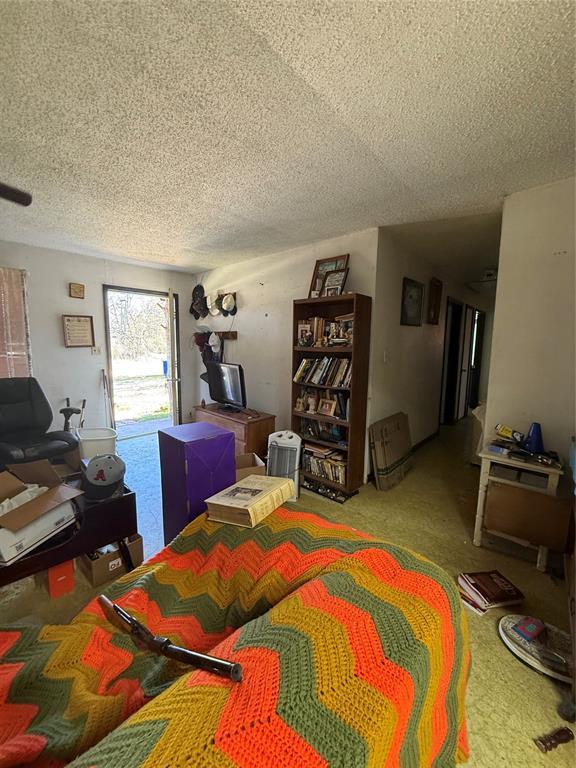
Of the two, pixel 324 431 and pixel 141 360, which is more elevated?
pixel 141 360

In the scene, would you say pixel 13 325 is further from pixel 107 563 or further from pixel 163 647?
pixel 163 647

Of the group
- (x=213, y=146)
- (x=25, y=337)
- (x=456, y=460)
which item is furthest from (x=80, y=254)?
(x=456, y=460)

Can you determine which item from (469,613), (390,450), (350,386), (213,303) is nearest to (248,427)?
(350,386)

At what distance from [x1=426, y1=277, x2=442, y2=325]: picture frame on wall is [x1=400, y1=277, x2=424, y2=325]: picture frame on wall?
0.26 meters

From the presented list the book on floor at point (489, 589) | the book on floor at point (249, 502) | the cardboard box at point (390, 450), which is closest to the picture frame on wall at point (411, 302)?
the cardboard box at point (390, 450)

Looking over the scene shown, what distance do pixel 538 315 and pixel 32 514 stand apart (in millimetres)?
3062

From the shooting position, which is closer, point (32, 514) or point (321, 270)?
point (32, 514)

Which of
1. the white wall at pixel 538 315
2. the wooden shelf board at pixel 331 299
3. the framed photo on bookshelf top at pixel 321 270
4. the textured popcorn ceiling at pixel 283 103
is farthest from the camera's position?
the framed photo on bookshelf top at pixel 321 270

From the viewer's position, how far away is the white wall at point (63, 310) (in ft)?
11.2

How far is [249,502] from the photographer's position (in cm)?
125

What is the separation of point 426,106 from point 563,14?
1.43ft

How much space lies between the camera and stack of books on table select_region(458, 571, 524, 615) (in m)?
1.66

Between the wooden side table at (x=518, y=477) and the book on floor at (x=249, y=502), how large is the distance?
1.44m

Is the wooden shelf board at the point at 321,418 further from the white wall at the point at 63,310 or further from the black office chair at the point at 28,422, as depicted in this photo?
the white wall at the point at 63,310
